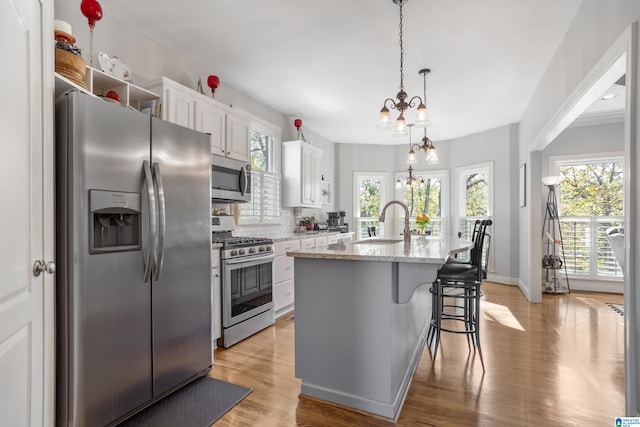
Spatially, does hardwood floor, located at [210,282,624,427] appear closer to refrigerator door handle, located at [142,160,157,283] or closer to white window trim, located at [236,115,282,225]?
refrigerator door handle, located at [142,160,157,283]

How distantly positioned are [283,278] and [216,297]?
3.87 ft

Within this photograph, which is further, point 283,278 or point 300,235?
point 300,235

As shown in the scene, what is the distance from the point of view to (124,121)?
5.98 feet

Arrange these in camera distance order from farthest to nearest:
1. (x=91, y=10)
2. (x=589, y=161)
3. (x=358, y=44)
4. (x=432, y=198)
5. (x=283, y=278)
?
(x=432, y=198) < (x=589, y=161) < (x=283, y=278) < (x=358, y=44) < (x=91, y=10)

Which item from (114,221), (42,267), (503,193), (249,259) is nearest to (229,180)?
(249,259)

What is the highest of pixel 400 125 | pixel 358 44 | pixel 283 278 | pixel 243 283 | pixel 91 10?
pixel 358 44

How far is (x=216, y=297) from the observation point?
2873 mm

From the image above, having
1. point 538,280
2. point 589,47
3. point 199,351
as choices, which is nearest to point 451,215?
point 538,280

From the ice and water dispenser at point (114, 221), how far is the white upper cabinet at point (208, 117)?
1271mm

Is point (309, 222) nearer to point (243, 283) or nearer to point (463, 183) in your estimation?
point (243, 283)

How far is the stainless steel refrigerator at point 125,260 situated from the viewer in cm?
159

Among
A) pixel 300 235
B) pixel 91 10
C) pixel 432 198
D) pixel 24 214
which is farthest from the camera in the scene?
pixel 432 198

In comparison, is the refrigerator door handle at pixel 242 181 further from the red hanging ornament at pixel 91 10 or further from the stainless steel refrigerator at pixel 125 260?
the red hanging ornament at pixel 91 10

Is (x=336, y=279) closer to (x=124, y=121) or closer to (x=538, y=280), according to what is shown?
(x=124, y=121)
